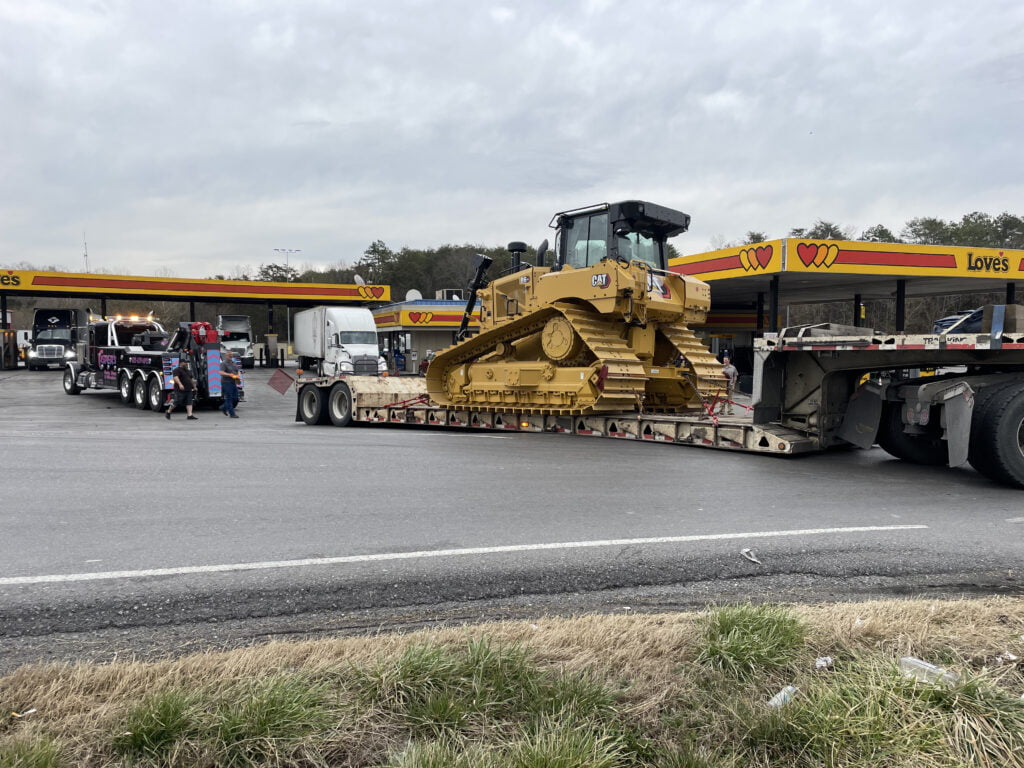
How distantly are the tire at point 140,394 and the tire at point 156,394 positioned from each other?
0.26m

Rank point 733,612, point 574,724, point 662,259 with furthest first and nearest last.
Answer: point 662,259 → point 733,612 → point 574,724

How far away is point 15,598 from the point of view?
3936 mm

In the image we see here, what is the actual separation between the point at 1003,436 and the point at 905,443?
1.92 m

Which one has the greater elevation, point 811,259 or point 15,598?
point 811,259

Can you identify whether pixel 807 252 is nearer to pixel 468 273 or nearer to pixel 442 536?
pixel 442 536

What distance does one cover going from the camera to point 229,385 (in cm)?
1766

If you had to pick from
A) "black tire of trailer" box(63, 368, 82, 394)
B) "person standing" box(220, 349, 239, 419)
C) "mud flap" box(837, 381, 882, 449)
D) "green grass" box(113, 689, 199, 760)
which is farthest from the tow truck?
"green grass" box(113, 689, 199, 760)

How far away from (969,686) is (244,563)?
12.7ft

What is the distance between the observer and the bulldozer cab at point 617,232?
Result: 11883 mm

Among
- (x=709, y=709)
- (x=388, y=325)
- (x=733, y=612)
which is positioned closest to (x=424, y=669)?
(x=709, y=709)

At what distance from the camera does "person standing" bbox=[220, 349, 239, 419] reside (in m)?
17.7

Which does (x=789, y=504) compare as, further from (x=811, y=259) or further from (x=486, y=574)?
(x=811, y=259)

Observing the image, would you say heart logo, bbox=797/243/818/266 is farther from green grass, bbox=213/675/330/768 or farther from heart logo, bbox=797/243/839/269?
green grass, bbox=213/675/330/768

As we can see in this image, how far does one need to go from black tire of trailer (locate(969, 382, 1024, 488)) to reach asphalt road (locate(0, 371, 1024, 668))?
0.81 feet
